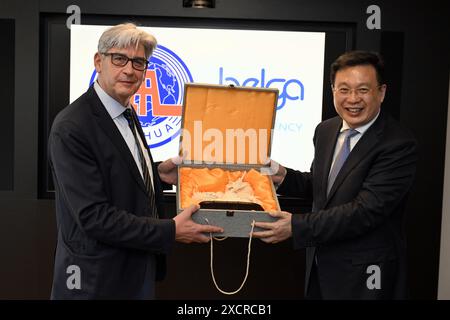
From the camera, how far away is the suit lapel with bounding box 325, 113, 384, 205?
2455 millimetres

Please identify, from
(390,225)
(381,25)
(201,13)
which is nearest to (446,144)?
(381,25)

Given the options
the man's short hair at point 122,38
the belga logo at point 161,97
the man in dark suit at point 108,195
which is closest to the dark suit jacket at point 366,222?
the man in dark suit at point 108,195

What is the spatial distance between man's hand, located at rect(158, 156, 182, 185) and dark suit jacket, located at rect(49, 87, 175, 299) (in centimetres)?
54

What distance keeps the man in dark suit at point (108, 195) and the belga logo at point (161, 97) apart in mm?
1318

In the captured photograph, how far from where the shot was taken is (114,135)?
7.25ft

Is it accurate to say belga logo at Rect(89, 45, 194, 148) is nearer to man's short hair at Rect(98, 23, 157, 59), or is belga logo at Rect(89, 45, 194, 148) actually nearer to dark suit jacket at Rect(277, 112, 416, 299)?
man's short hair at Rect(98, 23, 157, 59)

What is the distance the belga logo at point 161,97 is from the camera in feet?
12.1

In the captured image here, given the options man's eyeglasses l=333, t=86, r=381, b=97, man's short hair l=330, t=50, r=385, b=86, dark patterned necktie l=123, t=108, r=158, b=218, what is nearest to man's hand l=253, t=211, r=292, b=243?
dark patterned necktie l=123, t=108, r=158, b=218

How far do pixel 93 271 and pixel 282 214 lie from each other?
0.78m

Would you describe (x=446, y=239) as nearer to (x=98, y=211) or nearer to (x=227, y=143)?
(x=227, y=143)

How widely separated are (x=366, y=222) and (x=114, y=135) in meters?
1.08

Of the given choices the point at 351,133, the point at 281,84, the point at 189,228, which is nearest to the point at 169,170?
the point at 189,228

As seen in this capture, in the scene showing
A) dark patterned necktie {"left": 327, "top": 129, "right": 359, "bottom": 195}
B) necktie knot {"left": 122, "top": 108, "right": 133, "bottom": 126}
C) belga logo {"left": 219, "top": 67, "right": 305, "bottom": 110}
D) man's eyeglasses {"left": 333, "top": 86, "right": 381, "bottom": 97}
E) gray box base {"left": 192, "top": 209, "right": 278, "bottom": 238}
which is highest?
belga logo {"left": 219, "top": 67, "right": 305, "bottom": 110}

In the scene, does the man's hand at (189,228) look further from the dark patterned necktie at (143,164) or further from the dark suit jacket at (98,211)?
the dark patterned necktie at (143,164)
